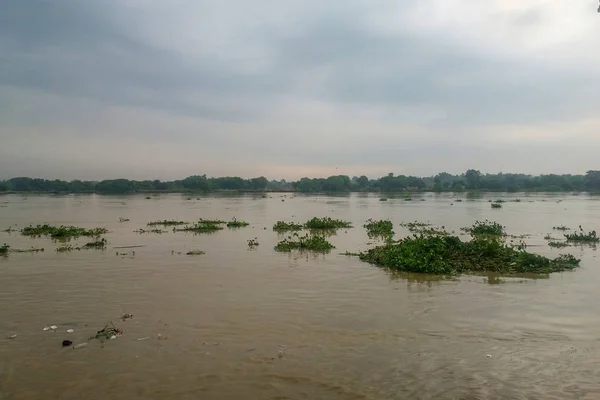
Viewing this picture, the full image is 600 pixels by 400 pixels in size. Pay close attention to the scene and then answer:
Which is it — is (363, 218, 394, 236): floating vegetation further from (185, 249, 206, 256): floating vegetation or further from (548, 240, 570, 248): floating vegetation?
(185, 249, 206, 256): floating vegetation

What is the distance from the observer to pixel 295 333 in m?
8.67

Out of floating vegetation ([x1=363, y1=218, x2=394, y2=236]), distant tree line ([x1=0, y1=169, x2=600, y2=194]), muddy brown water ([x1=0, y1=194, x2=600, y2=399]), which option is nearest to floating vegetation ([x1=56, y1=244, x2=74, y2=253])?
muddy brown water ([x1=0, y1=194, x2=600, y2=399])

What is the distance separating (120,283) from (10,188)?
140m

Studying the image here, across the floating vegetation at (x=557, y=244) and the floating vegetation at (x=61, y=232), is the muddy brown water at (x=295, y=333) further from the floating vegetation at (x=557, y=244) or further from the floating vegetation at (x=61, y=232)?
the floating vegetation at (x=61, y=232)

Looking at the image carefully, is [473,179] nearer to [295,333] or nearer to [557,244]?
[557,244]

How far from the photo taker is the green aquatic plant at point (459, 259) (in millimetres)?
14953

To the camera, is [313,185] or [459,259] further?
[313,185]

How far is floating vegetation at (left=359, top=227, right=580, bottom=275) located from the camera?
15.0 metres

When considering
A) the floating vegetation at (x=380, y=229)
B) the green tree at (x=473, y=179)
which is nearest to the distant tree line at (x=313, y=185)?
the green tree at (x=473, y=179)

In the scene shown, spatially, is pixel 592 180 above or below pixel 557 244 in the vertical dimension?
above

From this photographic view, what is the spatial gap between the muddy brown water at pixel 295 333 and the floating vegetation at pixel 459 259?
698 millimetres

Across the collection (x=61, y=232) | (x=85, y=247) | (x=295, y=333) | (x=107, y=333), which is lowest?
(x=295, y=333)

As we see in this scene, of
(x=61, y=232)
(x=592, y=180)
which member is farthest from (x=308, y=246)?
(x=592, y=180)

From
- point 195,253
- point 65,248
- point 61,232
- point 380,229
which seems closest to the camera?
point 195,253
